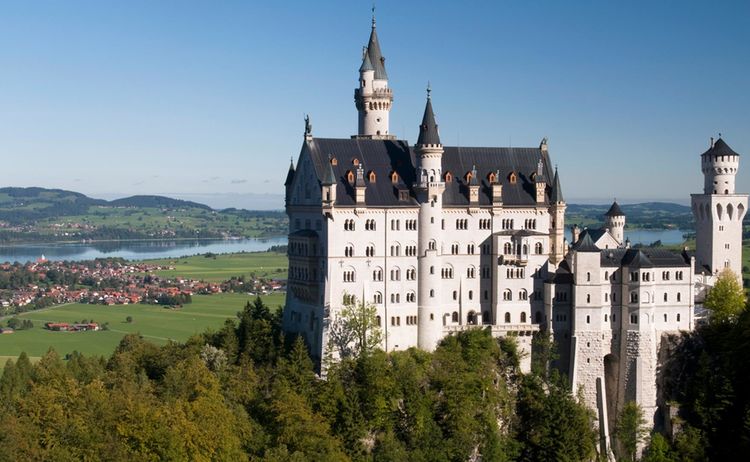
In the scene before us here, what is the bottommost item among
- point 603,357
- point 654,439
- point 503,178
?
point 654,439

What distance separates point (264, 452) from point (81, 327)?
335 ft

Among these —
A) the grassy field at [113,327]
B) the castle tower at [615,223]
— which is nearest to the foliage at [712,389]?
the castle tower at [615,223]

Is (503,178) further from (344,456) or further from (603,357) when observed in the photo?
(344,456)

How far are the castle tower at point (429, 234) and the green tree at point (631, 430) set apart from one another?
55.5 ft

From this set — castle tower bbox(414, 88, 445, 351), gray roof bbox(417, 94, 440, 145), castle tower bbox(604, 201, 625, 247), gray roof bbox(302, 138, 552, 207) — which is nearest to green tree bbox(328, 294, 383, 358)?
castle tower bbox(414, 88, 445, 351)

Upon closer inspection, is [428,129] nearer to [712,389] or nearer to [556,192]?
[556,192]

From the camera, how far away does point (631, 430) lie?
89500mm

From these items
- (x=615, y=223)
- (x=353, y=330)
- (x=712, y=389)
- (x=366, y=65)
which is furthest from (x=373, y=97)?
(x=712, y=389)

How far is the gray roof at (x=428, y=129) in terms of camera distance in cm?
8969

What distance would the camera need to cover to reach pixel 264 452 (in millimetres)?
79000

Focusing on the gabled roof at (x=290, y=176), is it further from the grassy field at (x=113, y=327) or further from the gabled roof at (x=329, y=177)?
the grassy field at (x=113, y=327)

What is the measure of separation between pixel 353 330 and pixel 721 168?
38.5 metres

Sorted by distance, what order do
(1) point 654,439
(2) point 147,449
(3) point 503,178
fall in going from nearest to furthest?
(2) point 147,449
(1) point 654,439
(3) point 503,178

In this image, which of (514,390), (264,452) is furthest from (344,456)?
(514,390)
